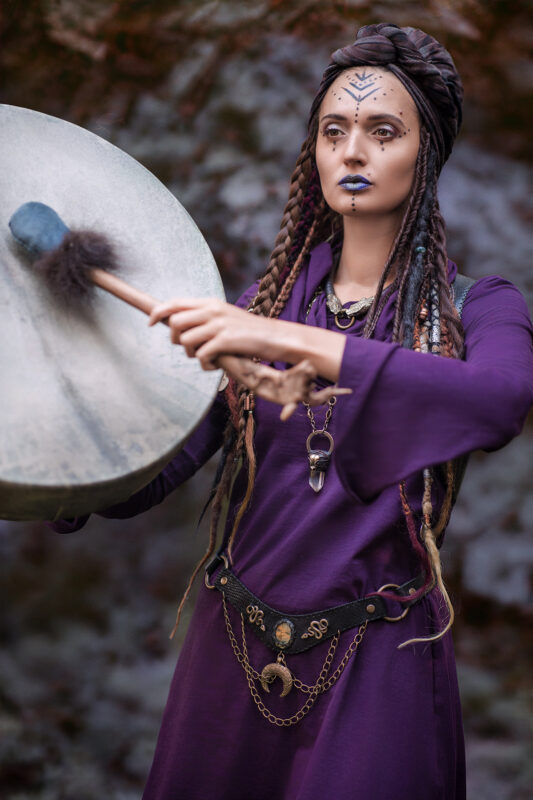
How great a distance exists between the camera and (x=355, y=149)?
1417mm

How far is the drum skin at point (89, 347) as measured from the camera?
113cm

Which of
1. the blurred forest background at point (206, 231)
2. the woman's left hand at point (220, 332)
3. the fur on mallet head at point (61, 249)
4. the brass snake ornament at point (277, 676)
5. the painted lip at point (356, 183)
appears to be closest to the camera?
the woman's left hand at point (220, 332)

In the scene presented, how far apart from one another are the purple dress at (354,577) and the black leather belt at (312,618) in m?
0.01

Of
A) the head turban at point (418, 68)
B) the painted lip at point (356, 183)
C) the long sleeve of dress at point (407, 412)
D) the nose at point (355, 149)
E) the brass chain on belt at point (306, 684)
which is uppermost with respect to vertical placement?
the head turban at point (418, 68)

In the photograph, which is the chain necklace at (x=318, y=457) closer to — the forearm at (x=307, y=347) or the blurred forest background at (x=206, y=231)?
the forearm at (x=307, y=347)

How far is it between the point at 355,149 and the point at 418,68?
0.17m

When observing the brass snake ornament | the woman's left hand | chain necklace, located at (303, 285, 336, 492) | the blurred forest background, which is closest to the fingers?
the woman's left hand

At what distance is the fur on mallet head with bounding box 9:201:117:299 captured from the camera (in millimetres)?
1204

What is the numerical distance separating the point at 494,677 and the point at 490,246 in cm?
134

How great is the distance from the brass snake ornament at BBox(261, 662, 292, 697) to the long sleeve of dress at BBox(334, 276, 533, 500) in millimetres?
330

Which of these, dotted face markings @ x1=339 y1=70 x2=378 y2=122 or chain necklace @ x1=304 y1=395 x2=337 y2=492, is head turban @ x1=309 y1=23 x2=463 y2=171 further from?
chain necklace @ x1=304 y1=395 x2=337 y2=492

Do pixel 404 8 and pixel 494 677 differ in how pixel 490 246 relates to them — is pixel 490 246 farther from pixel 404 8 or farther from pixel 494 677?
pixel 494 677

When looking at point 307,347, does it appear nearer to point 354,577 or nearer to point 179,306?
point 179,306

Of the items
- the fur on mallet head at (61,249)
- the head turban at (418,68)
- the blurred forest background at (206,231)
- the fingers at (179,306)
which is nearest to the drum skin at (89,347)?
the fur on mallet head at (61,249)
